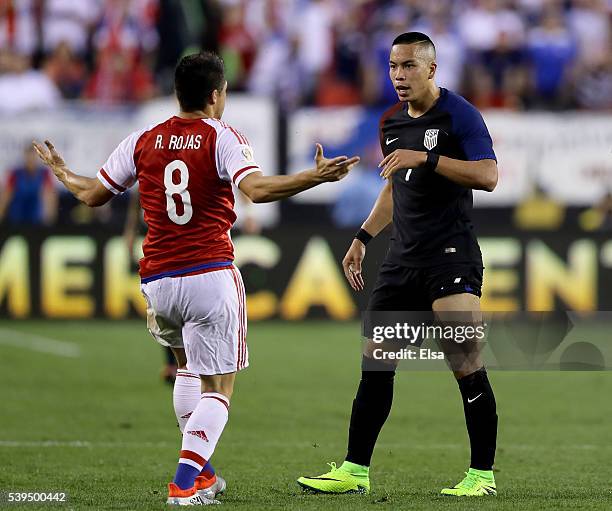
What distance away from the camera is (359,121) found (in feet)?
58.7

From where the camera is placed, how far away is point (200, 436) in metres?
6.11

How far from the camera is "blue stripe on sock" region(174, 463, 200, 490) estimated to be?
6035 millimetres

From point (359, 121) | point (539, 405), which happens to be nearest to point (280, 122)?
point (359, 121)

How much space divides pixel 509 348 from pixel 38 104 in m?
10.1

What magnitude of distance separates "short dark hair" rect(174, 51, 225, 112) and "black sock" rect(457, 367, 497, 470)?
1893 millimetres

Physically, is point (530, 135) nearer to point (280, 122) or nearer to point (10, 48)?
point (280, 122)

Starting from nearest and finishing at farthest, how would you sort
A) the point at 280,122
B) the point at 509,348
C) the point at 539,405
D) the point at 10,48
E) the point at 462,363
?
the point at 462,363
the point at 509,348
the point at 539,405
the point at 280,122
the point at 10,48

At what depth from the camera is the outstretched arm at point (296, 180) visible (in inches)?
225

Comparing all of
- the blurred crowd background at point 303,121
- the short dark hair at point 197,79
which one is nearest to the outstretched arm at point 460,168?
the short dark hair at point 197,79

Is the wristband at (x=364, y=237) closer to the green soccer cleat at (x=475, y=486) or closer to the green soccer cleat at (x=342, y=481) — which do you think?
the green soccer cleat at (x=342, y=481)

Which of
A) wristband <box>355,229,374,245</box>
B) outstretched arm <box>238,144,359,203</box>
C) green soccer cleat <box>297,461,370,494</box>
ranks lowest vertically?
green soccer cleat <box>297,461,370,494</box>

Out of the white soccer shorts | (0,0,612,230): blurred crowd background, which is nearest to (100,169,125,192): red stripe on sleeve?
the white soccer shorts

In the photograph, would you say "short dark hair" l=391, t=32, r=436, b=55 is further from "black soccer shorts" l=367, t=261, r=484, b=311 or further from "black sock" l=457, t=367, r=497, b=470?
"black sock" l=457, t=367, r=497, b=470

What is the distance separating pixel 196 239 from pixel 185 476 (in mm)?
1082
